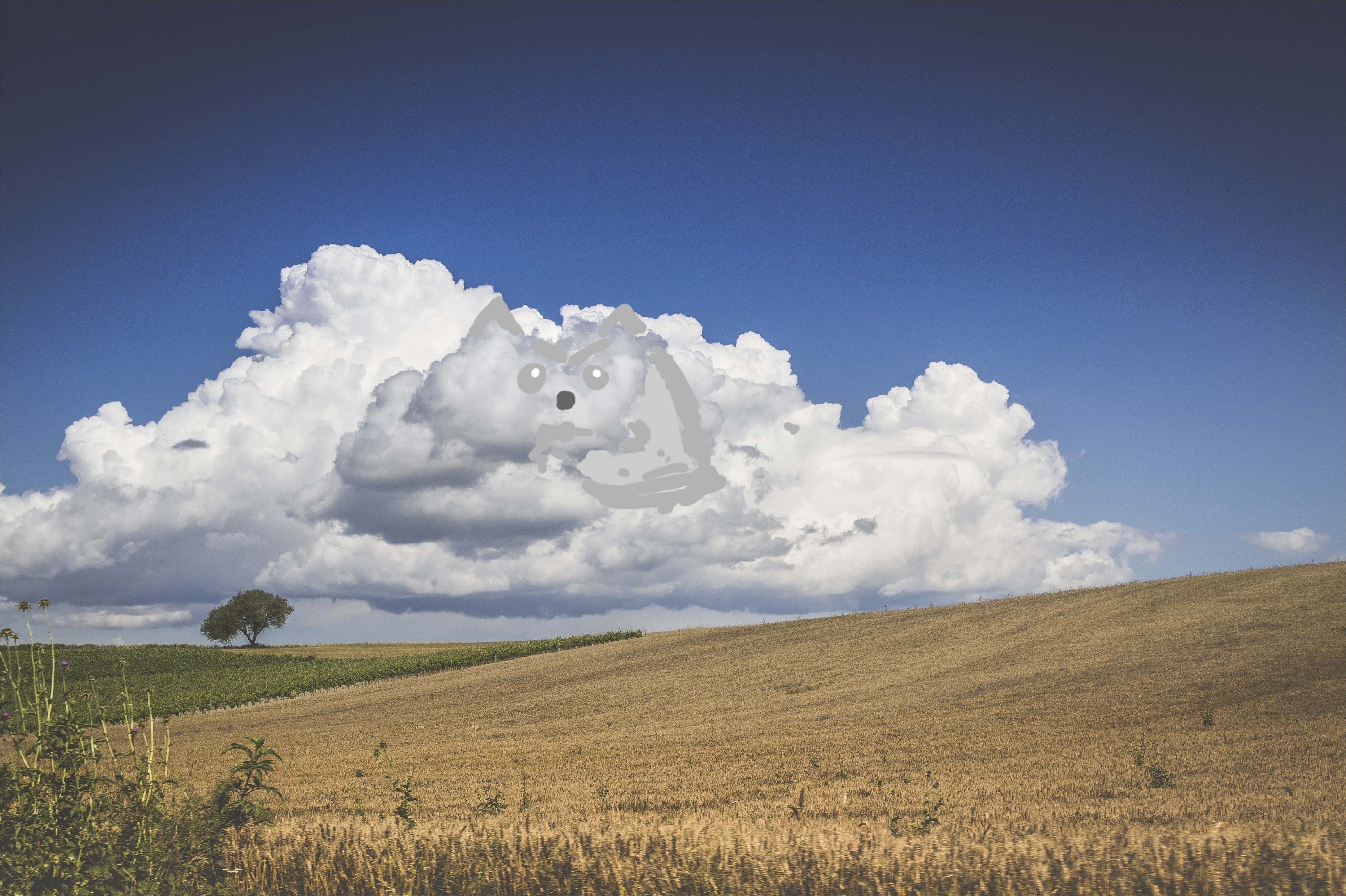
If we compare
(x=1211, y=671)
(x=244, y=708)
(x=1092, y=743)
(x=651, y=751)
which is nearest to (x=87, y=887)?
(x=651, y=751)

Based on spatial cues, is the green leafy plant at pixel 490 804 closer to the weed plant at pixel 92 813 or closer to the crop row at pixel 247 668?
the weed plant at pixel 92 813

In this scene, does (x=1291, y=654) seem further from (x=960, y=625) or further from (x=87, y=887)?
(x=87, y=887)

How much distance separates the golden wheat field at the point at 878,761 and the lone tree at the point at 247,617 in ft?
233

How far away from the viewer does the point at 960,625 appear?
43.8 meters

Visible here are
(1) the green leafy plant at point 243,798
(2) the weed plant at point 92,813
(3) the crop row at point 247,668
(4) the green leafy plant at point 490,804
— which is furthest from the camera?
(3) the crop row at point 247,668

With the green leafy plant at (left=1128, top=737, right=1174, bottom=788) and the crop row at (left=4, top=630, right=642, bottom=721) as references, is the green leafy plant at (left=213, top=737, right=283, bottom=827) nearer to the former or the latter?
the green leafy plant at (left=1128, top=737, right=1174, bottom=788)

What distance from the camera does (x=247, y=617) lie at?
108938mm

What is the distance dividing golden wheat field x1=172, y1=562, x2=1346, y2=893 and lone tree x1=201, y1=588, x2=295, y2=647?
7092cm

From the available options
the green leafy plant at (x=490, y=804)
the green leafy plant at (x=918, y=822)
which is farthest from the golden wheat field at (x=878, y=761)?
the green leafy plant at (x=490, y=804)

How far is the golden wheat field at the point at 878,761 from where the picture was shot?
573cm

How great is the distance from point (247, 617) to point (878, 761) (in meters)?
111

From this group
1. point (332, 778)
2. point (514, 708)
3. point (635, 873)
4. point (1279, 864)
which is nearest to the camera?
point (1279, 864)

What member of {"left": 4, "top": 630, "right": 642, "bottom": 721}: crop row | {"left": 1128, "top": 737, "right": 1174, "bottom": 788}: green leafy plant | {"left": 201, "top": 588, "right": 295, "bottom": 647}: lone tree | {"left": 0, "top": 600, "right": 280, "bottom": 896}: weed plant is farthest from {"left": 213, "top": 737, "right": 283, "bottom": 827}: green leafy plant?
{"left": 201, "top": 588, "right": 295, "bottom": 647}: lone tree

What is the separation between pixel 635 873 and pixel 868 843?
64.6 inches
